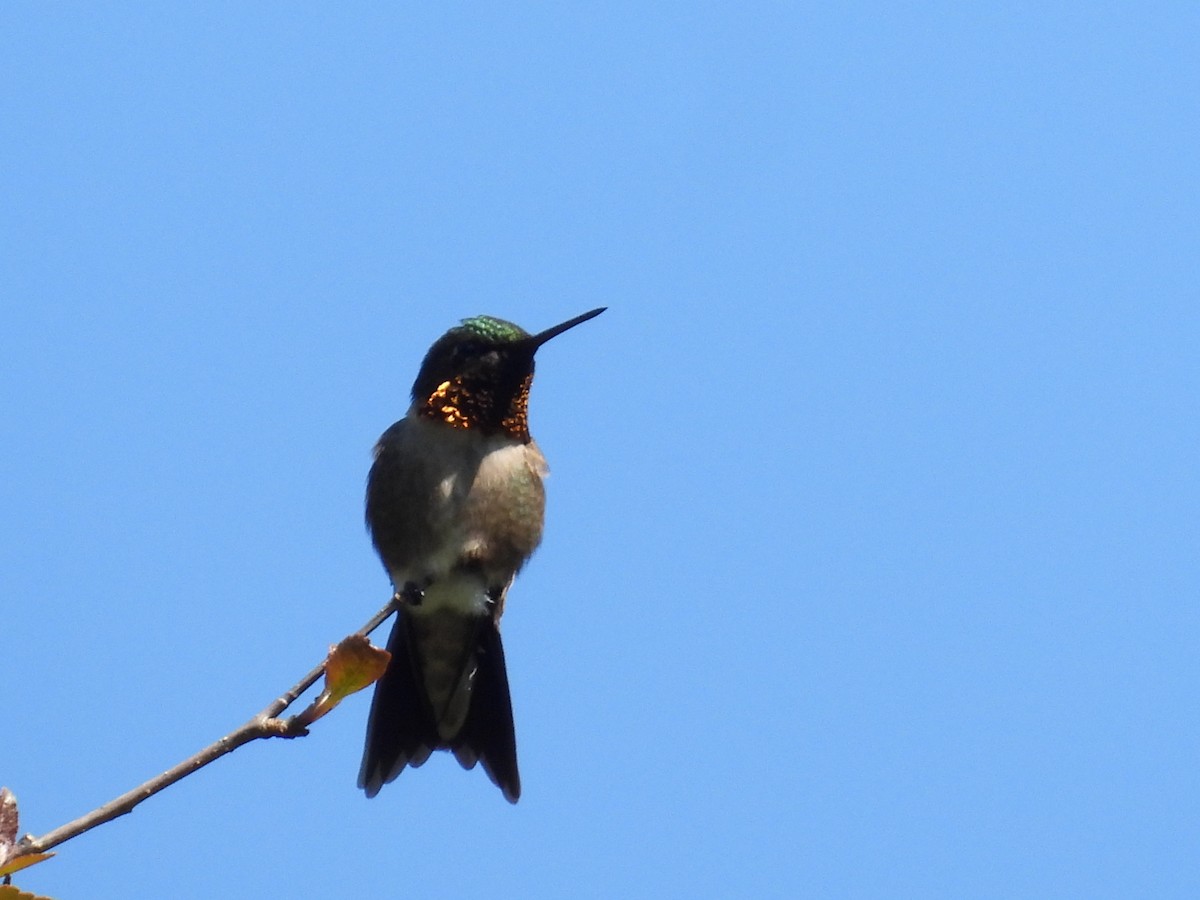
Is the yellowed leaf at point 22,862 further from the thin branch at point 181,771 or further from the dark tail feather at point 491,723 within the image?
the dark tail feather at point 491,723

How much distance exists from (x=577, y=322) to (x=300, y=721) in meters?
3.02

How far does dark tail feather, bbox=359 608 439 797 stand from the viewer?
5.51 metres

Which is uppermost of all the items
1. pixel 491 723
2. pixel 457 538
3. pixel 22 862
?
pixel 457 538

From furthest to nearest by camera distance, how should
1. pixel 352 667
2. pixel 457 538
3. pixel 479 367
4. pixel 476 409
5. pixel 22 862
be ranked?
1. pixel 479 367
2. pixel 476 409
3. pixel 457 538
4. pixel 352 667
5. pixel 22 862

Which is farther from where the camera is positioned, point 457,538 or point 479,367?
point 479,367

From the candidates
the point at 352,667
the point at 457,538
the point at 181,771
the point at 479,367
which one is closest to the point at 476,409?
the point at 479,367

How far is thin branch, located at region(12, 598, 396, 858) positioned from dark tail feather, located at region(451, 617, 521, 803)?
3.07 metres

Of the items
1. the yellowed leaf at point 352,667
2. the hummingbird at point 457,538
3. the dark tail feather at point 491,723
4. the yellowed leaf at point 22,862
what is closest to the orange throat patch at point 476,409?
the hummingbird at point 457,538

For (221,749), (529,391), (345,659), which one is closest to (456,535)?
(529,391)

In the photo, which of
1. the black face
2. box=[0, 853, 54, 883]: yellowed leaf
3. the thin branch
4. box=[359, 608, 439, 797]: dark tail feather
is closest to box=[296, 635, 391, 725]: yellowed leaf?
the thin branch

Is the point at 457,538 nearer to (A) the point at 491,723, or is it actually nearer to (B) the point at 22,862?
(A) the point at 491,723

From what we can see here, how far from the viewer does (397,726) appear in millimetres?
5617

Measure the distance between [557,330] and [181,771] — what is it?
351 cm

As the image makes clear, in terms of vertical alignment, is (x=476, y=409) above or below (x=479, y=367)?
below
